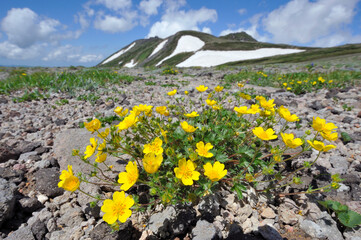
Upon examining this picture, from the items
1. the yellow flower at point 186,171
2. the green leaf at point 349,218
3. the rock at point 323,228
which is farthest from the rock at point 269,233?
the yellow flower at point 186,171

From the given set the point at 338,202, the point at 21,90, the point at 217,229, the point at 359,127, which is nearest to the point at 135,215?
the point at 217,229

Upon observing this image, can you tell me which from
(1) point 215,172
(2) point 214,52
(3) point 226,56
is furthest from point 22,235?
(2) point 214,52

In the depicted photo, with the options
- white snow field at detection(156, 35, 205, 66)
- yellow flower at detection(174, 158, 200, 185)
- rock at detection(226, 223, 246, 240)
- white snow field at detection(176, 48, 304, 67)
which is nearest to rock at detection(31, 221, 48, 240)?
yellow flower at detection(174, 158, 200, 185)

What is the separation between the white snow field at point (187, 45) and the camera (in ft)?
202

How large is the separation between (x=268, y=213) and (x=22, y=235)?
2.63 metres

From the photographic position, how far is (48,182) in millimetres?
2496

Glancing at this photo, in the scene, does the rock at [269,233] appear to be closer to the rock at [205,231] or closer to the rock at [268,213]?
the rock at [268,213]

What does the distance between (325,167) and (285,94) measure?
428 centimetres

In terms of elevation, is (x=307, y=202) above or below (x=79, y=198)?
below

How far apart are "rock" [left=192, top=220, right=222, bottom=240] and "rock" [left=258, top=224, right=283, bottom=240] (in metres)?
0.45

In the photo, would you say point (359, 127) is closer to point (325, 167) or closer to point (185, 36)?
point (325, 167)

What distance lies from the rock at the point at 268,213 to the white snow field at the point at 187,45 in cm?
6194

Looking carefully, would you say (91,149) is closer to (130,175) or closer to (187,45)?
(130,175)

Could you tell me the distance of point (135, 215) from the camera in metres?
2.17
